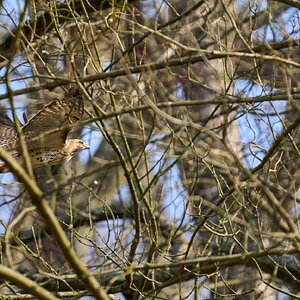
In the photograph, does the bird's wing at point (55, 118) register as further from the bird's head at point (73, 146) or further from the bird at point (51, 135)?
the bird's head at point (73, 146)

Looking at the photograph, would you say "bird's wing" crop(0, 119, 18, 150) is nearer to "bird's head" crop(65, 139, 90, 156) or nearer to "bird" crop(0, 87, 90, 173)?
"bird" crop(0, 87, 90, 173)

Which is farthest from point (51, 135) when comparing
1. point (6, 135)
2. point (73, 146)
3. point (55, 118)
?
point (73, 146)

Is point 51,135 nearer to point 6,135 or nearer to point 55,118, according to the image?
point 55,118

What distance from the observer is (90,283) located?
343 centimetres

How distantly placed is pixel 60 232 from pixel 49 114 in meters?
2.54

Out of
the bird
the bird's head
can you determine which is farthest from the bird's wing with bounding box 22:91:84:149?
the bird's head

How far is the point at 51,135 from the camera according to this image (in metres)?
5.54

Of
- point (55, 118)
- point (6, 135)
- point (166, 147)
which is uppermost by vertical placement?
point (6, 135)

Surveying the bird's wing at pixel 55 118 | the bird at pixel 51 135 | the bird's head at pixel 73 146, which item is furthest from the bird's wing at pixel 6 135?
the bird's head at pixel 73 146

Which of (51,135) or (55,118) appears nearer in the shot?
(51,135)

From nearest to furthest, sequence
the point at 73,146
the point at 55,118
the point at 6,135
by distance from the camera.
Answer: the point at 55,118 → the point at 6,135 → the point at 73,146

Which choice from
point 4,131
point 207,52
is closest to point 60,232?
point 207,52

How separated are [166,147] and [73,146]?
1.61 metres

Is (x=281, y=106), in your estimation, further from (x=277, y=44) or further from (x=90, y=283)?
(x=90, y=283)
